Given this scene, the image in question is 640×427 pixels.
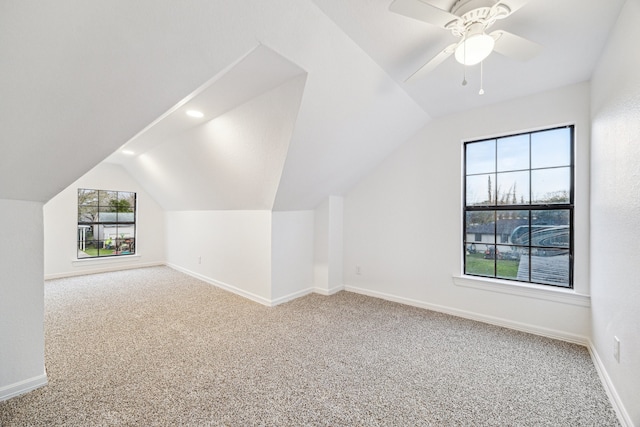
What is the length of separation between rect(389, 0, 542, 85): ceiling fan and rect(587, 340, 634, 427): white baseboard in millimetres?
2087

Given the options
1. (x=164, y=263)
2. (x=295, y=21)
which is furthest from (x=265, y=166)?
(x=164, y=263)

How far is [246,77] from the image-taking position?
198 cm

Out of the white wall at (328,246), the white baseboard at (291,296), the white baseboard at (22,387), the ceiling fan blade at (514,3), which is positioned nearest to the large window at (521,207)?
the white wall at (328,246)

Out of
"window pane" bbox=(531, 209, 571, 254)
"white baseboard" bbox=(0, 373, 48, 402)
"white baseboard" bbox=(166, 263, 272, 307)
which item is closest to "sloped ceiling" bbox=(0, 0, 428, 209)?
"white baseboard" bbox=(0, 373, 48, 402)

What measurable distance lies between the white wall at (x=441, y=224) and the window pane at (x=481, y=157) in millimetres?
122

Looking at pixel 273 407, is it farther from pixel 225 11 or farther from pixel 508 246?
pixel 508 246

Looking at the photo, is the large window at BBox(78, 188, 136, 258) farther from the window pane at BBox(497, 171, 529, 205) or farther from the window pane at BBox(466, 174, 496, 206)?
the window pane at BBox(497, 171, 529, 205)

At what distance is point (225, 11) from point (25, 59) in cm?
87

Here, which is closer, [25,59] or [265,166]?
[25,59]

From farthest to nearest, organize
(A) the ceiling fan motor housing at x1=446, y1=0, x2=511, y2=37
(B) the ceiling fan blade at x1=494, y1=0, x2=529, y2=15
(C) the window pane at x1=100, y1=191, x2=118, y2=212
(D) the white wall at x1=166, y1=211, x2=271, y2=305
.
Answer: (C) the window pane at x1=100, y1=191, x2=118, y2=212 → (D) the white wall at x1=166, y1=211, x2=271, y2=305 → (A) the ceiling fan motor housing at x1=446, y1=0, x2=511, y2=37 → (B) the ceiling fan blade at x1=494, y1=0, x2=529, y2=15

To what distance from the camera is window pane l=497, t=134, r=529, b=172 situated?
2723mm

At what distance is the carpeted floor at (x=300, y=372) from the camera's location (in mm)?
1533

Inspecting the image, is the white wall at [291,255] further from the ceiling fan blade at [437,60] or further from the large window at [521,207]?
the ceiling fan blade at [437,60]

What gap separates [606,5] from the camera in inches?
59.5
